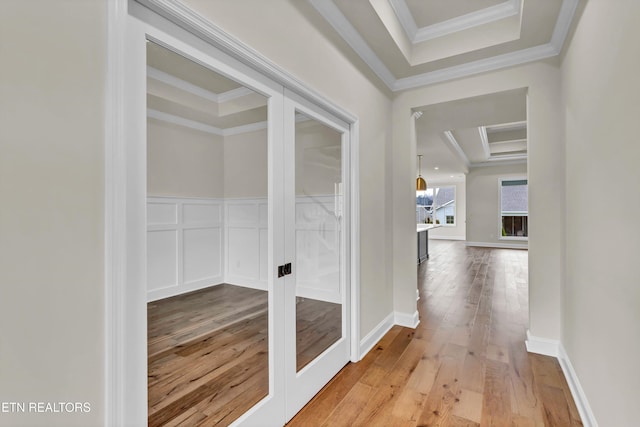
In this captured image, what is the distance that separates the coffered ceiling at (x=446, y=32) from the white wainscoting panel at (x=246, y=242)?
142 cm

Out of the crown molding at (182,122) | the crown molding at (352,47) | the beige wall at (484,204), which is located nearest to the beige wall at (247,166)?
the crown molding at (182,122)

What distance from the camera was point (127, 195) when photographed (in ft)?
3.38

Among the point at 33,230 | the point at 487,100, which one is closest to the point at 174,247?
the point at 33,230

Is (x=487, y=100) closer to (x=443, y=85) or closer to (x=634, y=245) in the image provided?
(x=443, y=85)

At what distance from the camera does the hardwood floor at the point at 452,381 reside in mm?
1833

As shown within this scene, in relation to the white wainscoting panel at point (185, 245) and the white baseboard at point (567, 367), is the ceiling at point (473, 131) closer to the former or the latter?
the white baseboard at point (567, 367)

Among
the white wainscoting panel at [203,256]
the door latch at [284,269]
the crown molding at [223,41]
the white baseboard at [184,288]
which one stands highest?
the crown molding at [223,41]

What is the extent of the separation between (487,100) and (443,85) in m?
0.49

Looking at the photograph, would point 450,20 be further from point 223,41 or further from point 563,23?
point 223,41

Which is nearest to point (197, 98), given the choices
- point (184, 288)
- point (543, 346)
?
point (184, 288)

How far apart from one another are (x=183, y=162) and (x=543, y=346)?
328 centimetres

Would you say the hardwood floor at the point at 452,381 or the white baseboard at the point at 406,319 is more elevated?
the white baseboard at the point at 406,319

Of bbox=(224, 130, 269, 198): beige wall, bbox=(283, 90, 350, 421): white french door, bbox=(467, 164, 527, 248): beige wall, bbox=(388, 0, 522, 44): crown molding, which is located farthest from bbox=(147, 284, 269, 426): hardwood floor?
bbox=(467, 164, 527, 248): beige wall

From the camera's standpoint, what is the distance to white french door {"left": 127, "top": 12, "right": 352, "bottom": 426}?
3.51 ft
